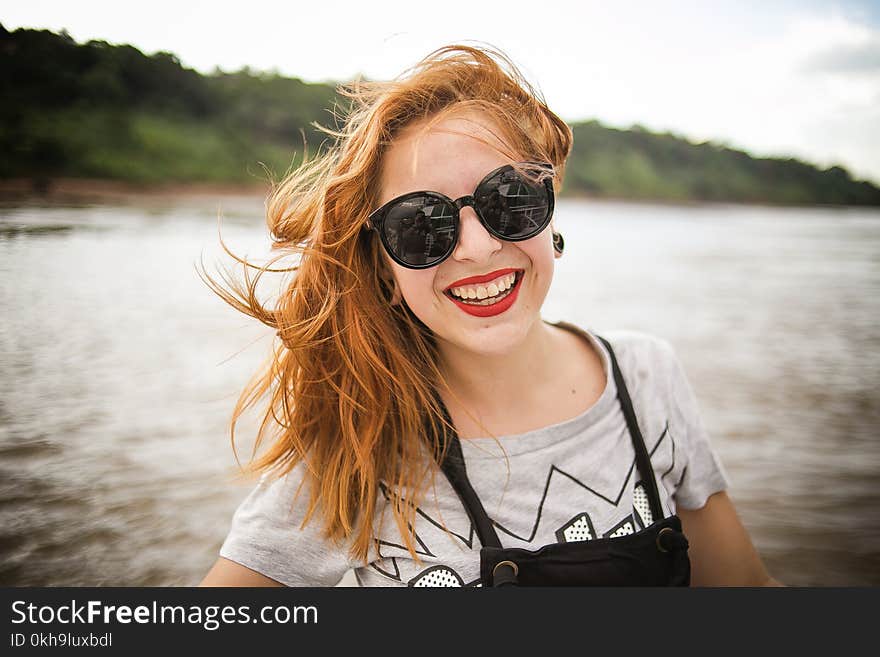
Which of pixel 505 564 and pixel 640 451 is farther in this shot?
pixel 640 451

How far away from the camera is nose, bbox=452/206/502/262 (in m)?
1.20

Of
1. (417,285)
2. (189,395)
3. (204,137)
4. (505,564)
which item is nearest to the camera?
(505,564)

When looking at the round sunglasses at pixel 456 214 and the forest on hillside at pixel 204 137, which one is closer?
the round sunglasses at pixel 456 214

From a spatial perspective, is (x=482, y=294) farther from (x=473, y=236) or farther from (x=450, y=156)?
(x=450, y=156)

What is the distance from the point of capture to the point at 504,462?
128 cm

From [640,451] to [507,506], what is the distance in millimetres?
330

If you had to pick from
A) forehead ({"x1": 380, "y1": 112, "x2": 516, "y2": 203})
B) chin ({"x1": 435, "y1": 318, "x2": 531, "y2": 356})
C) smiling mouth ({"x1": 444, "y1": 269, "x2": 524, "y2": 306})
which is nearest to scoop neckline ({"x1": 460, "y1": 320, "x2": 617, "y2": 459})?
chin ({"x1": 435, "y1": 318, "x2": 531, "y2": 356})

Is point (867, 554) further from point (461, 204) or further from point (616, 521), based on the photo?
point (461, 204)

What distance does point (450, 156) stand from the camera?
121cm

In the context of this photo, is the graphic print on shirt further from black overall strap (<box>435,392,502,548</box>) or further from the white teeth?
the white teeth

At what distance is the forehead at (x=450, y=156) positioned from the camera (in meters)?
1.21

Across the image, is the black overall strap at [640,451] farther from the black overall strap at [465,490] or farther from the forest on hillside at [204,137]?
the forest on hillside at [204,137]

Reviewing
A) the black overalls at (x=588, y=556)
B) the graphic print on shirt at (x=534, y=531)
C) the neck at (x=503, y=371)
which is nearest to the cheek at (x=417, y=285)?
the neck at (x=503, y=371)

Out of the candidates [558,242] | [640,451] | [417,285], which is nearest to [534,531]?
[640,451]
